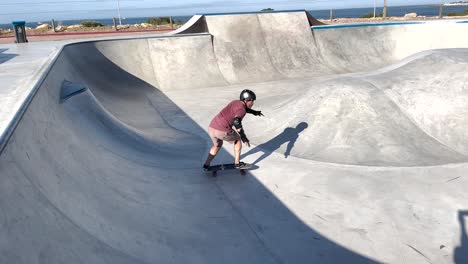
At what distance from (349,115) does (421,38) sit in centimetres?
1258

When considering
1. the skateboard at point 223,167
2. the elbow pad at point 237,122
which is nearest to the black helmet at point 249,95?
the elbow pad at point 237,122

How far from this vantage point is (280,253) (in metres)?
4.64

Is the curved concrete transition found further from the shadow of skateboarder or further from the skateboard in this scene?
the skateboard

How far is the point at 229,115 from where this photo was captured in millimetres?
6523

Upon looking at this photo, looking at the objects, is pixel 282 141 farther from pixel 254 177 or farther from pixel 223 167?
pixel 223 167

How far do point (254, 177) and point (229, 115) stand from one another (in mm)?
1252

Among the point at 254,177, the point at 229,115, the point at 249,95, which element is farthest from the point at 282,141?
the point at 249,95

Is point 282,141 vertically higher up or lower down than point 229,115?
lower down

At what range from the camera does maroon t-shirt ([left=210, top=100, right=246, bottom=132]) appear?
6.38m

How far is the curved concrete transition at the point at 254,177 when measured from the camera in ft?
13.0

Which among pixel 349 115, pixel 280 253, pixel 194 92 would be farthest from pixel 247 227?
pixel 194 92

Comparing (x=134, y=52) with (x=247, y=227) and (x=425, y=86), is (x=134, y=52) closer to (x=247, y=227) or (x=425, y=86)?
(x=425, y=86)

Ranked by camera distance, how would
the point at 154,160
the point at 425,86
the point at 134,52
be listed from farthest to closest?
1. the point at 134,52
2. the point at 425,86
3. the point at 154,160

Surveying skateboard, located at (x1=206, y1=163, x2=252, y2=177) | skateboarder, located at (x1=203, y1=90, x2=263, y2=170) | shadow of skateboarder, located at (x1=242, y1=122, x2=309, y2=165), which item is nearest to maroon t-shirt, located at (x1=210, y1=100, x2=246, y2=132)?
skateboarder, located at (x1=203, y1=90, x2=263, y2=170)
